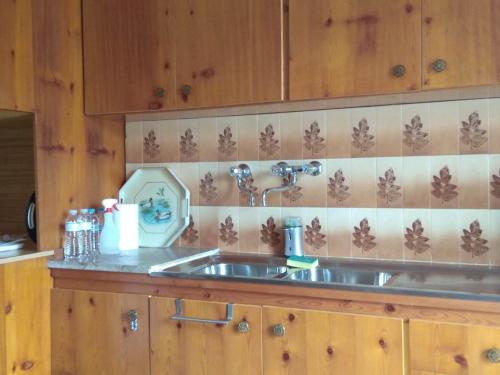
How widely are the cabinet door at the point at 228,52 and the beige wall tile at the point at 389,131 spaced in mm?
444

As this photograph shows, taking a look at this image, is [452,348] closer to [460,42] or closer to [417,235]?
[417,235]

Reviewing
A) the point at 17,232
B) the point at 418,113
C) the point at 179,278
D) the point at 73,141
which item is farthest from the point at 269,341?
the point at 17,232

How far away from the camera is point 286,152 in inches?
85.3

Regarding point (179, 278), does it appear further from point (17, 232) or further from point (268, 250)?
point (17, 232)

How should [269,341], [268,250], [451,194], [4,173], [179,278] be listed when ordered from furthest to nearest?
[4,173], [268,250], [451,194], [179,278], [269,341]

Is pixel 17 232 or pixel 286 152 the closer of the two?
pixel 286 152

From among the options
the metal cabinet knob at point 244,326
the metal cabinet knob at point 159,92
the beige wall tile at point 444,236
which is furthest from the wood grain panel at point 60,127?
the beige wall tile at point 444,236

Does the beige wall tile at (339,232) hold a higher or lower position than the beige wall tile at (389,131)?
lower

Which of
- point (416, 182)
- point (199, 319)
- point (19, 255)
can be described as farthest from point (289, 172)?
point (19, 255)

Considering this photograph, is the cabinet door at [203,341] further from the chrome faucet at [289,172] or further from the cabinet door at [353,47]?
the cabinet door at [353,47]

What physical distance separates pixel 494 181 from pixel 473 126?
0.21 m

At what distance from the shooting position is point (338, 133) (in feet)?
6.79

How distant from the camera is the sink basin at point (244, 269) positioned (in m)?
1.97

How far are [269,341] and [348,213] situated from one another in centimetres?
66
